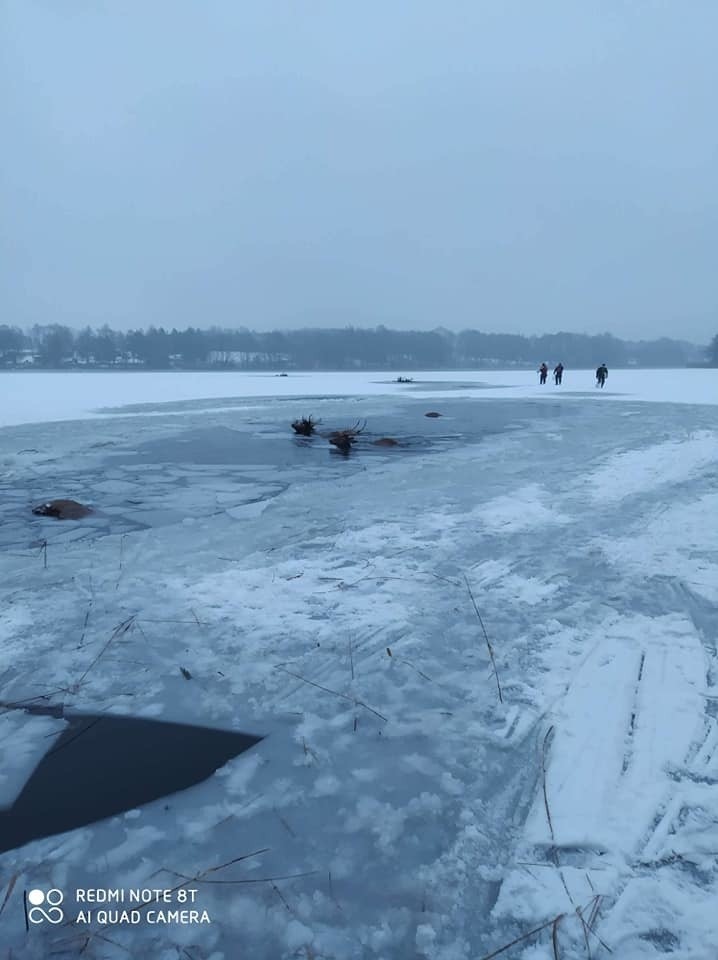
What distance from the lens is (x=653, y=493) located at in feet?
24.8

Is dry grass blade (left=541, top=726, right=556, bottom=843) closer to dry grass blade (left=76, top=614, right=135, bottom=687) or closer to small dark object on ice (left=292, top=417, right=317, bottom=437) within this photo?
dry grass blade (left=76, top=614, right=135, bottom=687)

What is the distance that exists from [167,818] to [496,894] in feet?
4.16

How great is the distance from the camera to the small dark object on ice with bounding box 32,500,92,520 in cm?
676

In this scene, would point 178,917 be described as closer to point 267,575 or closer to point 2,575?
point 267,575

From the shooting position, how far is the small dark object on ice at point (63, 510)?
676cm

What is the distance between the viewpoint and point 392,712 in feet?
9.70

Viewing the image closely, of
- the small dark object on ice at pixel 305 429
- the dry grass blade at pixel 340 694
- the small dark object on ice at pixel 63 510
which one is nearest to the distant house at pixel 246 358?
the small dark object on ice at pixel 305 429

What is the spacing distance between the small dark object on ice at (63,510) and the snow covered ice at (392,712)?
0.54ft

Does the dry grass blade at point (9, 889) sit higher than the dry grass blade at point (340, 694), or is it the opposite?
the dry grass blade at point (340, 694)

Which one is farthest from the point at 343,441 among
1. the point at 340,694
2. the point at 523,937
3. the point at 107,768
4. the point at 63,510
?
the point at 523,937

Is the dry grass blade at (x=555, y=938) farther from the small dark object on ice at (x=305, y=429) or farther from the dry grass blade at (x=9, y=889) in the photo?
the small dark object on ice at (x=305, y=429)

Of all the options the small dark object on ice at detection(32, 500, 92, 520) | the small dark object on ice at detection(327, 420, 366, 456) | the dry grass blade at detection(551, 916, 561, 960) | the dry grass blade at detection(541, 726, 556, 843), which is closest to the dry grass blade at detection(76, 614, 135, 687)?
the dry grass blade at detection(541, 726, 556, 843)

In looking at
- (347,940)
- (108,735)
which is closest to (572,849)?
(347,940)

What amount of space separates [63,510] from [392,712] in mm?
5369
